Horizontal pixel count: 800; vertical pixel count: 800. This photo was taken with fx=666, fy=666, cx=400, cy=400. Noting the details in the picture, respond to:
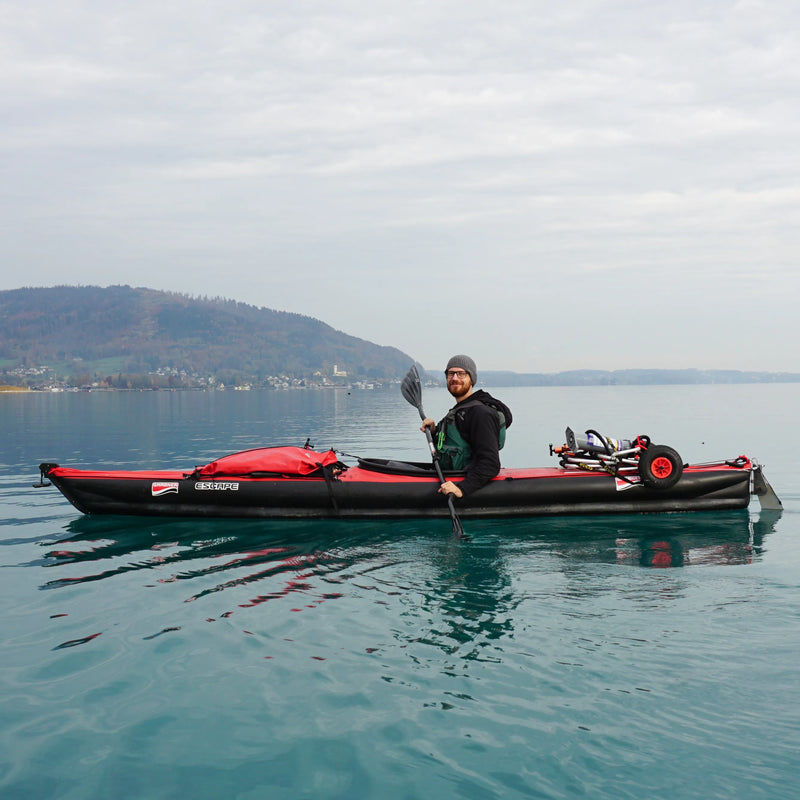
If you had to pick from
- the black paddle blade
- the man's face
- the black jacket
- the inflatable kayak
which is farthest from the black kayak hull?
the black paddle blade

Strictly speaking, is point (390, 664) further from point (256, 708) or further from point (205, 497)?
point (205, 497)

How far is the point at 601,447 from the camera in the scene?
1008 centimetres

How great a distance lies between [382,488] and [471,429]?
5.08 feet

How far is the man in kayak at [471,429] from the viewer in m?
9.02

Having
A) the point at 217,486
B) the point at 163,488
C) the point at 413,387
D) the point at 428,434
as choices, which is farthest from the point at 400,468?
the point at 163,488

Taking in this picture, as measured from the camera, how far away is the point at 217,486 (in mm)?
9625

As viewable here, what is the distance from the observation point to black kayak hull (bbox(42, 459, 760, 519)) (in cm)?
950

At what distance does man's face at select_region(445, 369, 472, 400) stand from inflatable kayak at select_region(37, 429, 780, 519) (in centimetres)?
124

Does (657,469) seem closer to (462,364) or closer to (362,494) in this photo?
(462,364)

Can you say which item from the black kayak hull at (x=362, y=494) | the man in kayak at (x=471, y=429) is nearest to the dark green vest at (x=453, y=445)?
the man in kayak at (x=471, y=429)

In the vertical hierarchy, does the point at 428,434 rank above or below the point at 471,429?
below

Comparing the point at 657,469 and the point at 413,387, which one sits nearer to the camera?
the point at 657,469

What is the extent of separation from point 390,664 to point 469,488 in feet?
14.8

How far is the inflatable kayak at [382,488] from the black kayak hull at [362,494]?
→ 14 mm
